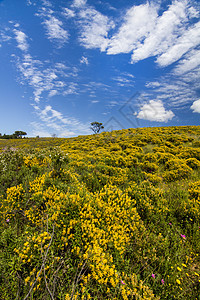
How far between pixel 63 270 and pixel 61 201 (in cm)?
120

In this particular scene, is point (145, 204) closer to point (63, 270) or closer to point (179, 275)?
point (179, 275)

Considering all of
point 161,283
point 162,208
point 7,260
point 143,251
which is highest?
A: point 162,208

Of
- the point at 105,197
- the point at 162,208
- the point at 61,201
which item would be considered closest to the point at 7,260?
the point at 61,201

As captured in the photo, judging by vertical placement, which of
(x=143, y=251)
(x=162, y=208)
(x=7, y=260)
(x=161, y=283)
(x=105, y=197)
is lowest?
(x=161, y=283)

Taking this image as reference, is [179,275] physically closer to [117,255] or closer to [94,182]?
[117,255]

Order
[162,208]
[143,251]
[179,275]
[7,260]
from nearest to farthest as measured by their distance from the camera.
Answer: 1. [7,260]
2. [179,275]
3. [143,251]
4. [162,208]

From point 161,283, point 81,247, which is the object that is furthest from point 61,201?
point 161,283

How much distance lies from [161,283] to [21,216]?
11.5 feet

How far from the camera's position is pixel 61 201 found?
2.95 meters

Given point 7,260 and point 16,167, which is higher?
point 16,167

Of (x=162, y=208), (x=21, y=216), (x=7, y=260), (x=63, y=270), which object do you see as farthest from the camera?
(x=162, y=208)

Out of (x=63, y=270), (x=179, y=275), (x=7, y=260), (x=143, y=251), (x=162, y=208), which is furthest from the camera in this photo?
(x=162, y=208)

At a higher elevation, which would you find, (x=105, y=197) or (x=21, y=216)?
(x=105, y=197)

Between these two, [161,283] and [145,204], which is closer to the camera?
[161,283]
